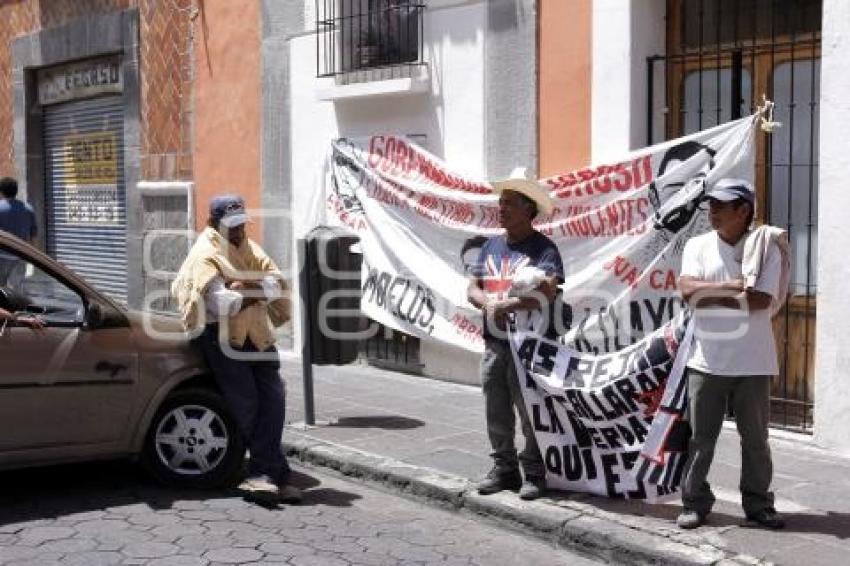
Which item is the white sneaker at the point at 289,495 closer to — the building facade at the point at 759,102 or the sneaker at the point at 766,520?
the sneaker at the point at 766,520

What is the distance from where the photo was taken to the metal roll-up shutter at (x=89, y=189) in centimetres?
1420

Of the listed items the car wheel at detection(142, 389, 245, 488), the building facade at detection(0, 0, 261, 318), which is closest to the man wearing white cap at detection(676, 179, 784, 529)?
the car wheel at detection(142, 389, 245, 488)

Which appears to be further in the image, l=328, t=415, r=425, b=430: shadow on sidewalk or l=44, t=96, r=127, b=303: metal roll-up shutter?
l=44, t=96, r=127, b=303: metal roll-up shutter

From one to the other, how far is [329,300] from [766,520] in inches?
138

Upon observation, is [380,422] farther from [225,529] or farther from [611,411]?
[611,411]

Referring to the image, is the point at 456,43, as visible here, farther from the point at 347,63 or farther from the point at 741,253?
the point at 741,253

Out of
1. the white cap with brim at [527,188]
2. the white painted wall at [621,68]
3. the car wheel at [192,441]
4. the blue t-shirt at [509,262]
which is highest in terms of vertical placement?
the white painted wall at [621,68]

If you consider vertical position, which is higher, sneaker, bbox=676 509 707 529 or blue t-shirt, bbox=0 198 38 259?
blue t-shirt, bbox=0 198 38 259

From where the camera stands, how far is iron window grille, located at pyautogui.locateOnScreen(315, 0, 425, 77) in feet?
32.2

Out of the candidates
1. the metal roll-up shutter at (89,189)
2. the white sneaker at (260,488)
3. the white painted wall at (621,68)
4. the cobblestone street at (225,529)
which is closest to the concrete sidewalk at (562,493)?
the cobblestone street at (225,529)

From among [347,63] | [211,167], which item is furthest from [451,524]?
[211,167]

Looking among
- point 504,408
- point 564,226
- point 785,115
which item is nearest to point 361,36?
point 564,226

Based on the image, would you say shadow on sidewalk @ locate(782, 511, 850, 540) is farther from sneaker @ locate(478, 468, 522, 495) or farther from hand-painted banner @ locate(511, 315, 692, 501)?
sneaker @ locate(478, 468, 522, 495)

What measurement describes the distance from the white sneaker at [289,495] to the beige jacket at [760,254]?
268cm
